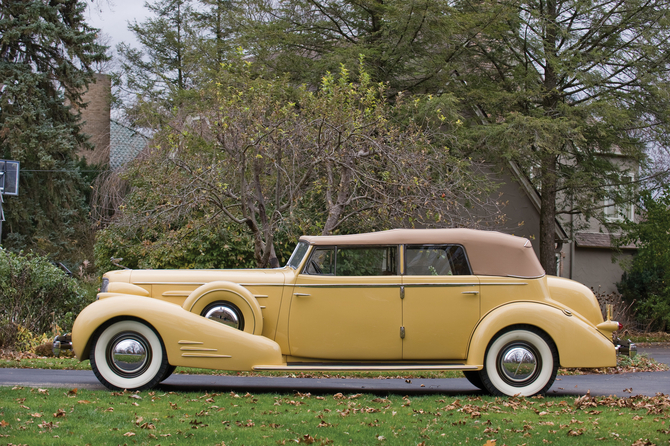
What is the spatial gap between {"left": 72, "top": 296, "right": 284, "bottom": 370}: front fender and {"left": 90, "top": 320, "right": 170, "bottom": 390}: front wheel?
118 millimetres

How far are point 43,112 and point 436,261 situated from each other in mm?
19158

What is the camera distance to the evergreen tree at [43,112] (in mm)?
22625

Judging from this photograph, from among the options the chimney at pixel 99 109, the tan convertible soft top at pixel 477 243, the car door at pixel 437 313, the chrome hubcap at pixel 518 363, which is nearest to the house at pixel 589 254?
the tan convertible soft top at pixel 477 243

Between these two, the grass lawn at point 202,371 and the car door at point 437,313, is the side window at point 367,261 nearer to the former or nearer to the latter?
the car door at point 437,313

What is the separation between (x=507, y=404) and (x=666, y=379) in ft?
18.0

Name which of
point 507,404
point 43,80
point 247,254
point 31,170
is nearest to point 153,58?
point 43,80

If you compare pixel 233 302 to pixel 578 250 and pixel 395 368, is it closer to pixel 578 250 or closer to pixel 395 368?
pixel 395 368

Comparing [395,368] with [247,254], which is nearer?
[395,368]

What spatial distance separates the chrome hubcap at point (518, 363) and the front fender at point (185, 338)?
109 inches

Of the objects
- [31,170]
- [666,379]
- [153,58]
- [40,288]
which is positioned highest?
[153,58]

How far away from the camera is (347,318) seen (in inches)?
311

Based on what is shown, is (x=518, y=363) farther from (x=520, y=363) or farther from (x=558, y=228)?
(x=558, y=228)

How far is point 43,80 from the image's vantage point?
78.5 feet

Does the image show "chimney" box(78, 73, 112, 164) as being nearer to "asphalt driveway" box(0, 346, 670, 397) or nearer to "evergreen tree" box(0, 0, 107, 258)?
"evergreen tree" box(0, 0, 107, 258)
